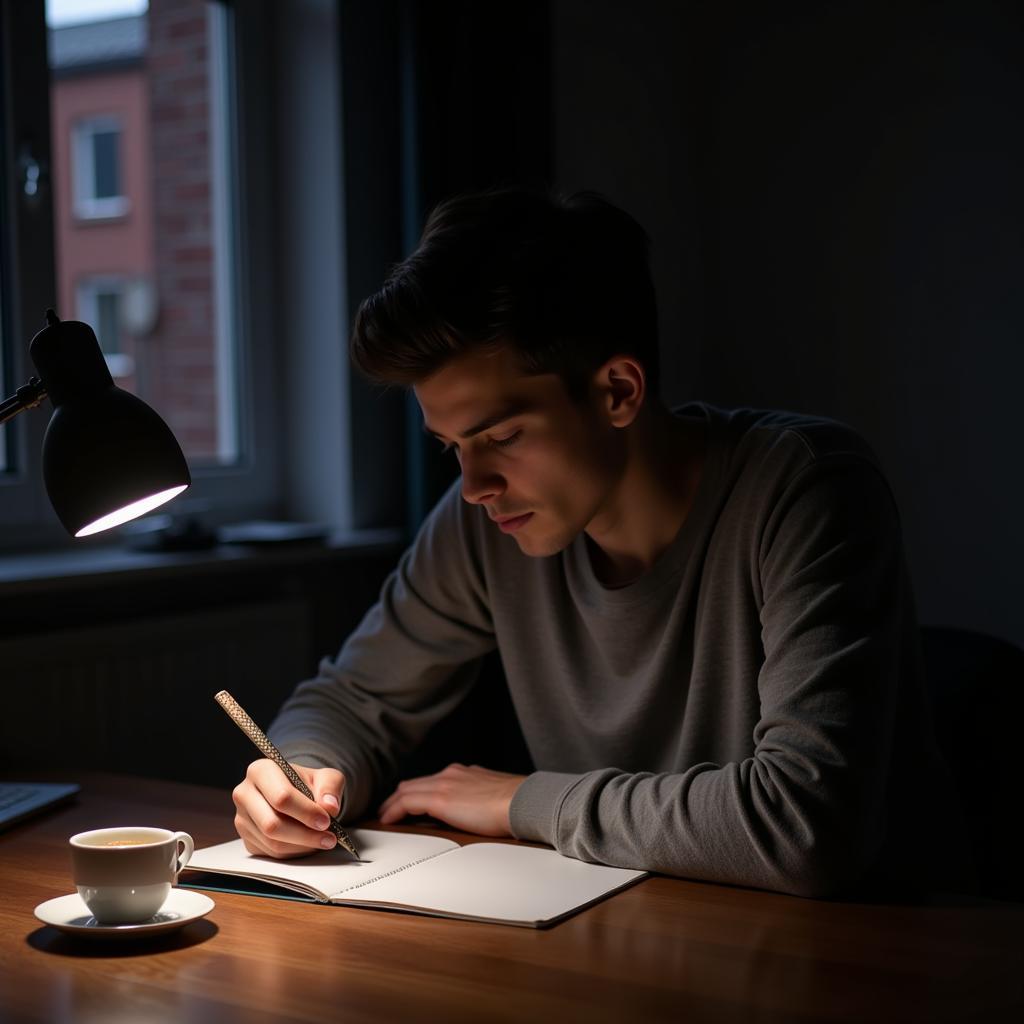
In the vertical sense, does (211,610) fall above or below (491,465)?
below

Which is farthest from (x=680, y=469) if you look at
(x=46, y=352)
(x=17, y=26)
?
(x=17, y=26)

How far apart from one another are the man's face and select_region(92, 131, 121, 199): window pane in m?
1.99

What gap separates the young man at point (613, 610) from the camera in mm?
1174

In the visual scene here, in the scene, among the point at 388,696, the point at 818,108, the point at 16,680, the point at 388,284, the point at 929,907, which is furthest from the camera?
the point at 818,108

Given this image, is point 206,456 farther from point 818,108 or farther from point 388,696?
point 818,108

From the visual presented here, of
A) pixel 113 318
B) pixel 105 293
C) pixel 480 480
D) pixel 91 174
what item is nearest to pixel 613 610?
pixel 480 480

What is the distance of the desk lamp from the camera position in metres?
1.03

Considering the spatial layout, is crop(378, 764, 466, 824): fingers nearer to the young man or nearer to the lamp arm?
the young man

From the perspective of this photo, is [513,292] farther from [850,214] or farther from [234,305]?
[850,214]

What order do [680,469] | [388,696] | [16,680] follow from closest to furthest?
1. [680,469]
2. [388,696]
3. [16,680]

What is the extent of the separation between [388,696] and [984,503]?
1.81 metres

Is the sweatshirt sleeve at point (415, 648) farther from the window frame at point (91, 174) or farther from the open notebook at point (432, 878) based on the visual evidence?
the window frame at point (91, 174)

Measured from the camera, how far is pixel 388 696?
162 cm

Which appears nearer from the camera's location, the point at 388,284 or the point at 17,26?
the point at 388,284
